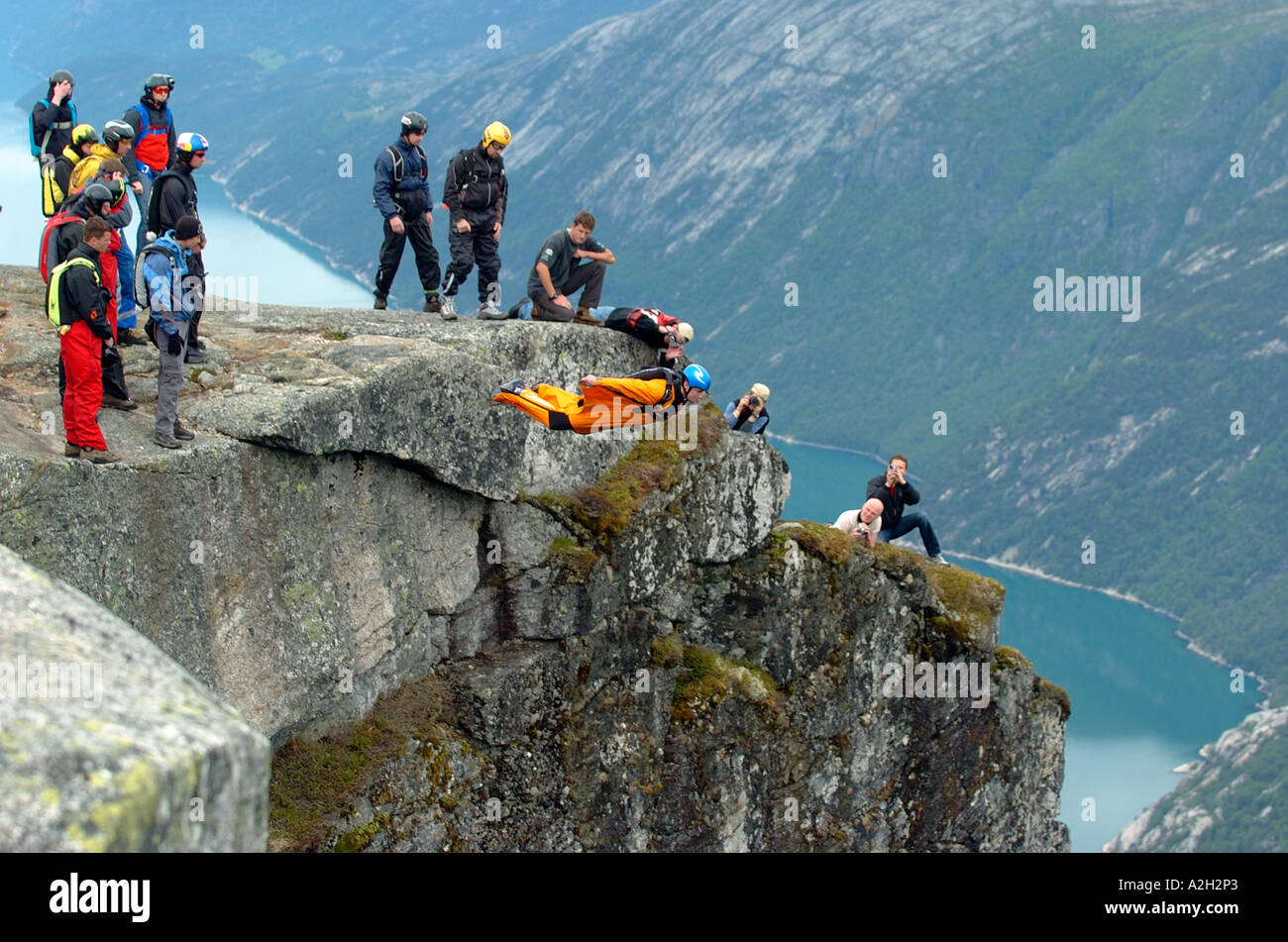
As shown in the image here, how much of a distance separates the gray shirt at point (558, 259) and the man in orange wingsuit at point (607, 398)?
4.23 metres

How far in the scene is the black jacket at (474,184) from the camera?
24.0 meters

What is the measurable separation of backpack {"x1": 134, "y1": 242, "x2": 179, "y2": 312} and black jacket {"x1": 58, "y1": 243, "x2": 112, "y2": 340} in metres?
1.19

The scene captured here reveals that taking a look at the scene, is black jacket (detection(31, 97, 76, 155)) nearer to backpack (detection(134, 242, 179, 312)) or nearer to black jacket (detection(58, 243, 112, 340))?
backpack (detection(134, 242, 179, 312))

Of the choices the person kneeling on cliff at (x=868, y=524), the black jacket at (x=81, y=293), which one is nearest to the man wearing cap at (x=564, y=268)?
the person kneeling on cliff at (x=868, y=524)

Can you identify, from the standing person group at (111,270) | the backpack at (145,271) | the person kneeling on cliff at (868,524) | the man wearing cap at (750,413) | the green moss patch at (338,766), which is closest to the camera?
the standing person group at (111,270)

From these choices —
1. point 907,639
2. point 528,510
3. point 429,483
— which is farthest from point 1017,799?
point 429,483

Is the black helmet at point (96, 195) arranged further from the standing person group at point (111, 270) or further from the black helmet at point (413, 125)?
the black helmet at point (413, 125)

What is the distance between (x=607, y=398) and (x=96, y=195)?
805cm

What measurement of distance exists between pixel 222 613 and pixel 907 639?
1499cm

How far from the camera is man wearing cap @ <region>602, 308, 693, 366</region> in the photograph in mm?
25812

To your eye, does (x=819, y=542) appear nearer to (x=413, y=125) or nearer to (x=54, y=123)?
(x=413, y=125)

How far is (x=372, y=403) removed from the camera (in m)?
20.0

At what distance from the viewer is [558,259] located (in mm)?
25156
